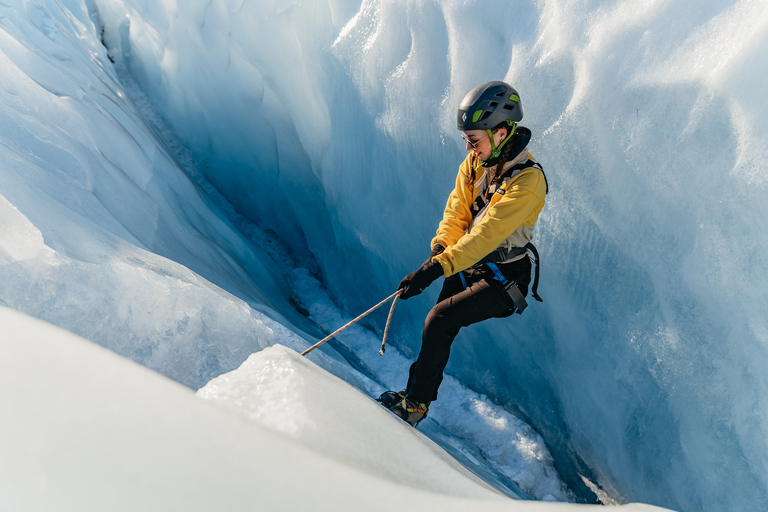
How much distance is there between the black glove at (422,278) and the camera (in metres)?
1.91

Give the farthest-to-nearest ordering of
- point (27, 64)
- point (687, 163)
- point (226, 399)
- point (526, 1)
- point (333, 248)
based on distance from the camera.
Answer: point (333, 248) → point (27, 64) → point (526, 1) → point (687, 163) → point (226, 399)

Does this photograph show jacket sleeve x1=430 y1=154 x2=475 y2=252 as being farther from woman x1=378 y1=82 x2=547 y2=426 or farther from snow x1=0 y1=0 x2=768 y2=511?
snow x1=0 y1=0 x2=768 y2=511

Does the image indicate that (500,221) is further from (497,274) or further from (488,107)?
(488,107)

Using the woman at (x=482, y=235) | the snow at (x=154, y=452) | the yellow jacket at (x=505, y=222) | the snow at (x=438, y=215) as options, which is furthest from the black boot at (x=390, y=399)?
the snow at (x=154, y=452)

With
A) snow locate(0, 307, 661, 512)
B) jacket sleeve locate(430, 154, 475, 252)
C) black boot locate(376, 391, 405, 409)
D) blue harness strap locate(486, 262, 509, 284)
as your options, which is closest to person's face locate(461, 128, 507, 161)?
jacket sleeve locate(430, 154, 475, 252)

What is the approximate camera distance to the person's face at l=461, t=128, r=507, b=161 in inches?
76.4

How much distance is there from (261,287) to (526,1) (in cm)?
234

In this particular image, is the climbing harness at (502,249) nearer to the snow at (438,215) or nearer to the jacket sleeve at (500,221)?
the jacket sleeve at (500,221)

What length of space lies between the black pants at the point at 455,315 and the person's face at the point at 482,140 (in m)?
0.49

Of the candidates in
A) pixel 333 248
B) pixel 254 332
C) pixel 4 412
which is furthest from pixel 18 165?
pixel 333 248

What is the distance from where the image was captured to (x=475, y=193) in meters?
2.16

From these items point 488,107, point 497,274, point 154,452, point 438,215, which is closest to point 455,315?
point 497,274

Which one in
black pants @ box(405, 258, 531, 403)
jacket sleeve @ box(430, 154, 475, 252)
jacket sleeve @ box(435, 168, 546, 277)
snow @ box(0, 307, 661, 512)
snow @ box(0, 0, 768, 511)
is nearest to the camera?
snow @ box(0, 307, 661, 512)

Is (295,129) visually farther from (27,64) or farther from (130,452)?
(130,452)
